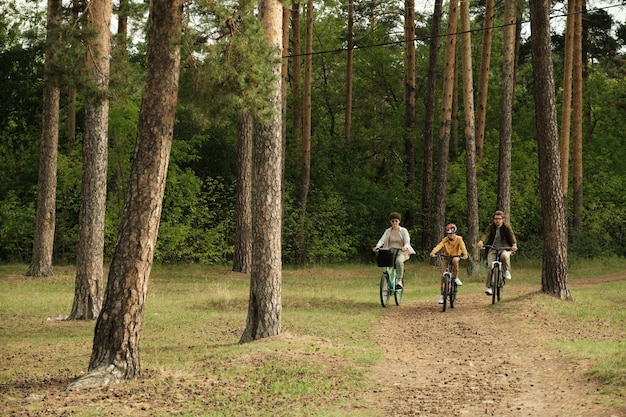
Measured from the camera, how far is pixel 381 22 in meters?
43.4

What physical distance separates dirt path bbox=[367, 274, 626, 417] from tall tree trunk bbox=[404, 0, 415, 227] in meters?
20.6

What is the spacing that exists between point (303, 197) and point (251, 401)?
25.3 m

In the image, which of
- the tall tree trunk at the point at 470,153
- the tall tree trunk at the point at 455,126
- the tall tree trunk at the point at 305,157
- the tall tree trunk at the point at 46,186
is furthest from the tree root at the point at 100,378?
the tall tree trunk at the point at 455,126

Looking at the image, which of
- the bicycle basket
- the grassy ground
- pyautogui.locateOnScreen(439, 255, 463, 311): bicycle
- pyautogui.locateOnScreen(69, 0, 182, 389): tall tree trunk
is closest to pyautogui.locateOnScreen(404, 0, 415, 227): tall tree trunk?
the grassy ground

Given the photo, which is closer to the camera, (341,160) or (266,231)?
(266,231)

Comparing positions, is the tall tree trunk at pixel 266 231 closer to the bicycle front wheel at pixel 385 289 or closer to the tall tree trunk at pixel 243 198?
the bicycle front wheel at pixel 385 289

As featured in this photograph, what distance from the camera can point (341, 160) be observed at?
134 feet

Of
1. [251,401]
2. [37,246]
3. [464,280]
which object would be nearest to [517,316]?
[251,401]

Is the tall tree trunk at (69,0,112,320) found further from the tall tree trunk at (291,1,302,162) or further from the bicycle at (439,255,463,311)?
the tall tree trunk at (291,1,302,162)

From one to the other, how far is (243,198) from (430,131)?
10.8 m

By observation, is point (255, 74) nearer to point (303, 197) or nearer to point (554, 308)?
point (554, 308)

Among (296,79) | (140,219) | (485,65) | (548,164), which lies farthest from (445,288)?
(296,79)

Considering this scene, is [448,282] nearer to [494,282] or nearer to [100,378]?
[494,282]

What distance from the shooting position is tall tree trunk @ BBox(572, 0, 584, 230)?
3466cm
